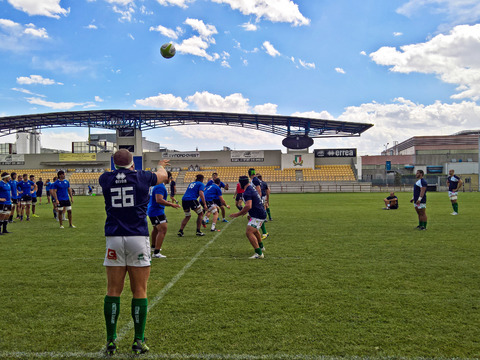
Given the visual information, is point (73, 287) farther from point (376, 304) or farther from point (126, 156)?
point (376, 304)

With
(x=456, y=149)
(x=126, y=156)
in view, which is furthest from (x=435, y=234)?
(x=456, y=149)

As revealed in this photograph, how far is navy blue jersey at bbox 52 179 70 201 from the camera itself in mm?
13078

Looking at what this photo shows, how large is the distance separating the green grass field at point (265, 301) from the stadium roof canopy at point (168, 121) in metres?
41.1

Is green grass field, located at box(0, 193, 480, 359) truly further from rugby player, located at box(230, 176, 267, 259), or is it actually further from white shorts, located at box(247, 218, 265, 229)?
white shorts, located at box(247, 218, 265, 229)

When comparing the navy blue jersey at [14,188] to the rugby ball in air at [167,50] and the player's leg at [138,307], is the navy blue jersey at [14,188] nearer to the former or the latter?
the rugby ball in air at [167,50]

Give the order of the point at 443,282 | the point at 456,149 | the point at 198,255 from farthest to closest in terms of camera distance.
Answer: the point at 456,149 → the point at 198,255 → the point at 443,282

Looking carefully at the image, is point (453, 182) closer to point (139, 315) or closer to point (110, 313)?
point (139, 315)

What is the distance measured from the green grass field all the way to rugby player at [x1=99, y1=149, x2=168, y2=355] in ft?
1.10

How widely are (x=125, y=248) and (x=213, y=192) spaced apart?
9142 millimetres

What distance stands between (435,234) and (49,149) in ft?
253

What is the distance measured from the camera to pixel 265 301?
16.8 ft

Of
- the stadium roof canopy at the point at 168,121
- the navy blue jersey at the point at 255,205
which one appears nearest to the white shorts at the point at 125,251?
the navy blue jersey at the point at 255,205

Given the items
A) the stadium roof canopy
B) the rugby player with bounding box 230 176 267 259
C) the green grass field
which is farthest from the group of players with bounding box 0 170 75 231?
the stadium roof canopy

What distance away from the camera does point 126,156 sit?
3.84 metres
